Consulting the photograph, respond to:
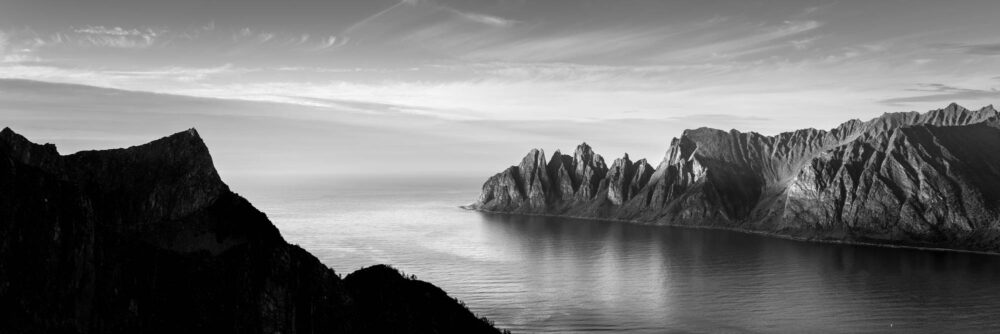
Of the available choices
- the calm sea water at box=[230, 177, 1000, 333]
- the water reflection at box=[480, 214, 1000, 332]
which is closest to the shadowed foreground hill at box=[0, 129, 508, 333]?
the calm sea water at box=[230, 177, 1000, 333]

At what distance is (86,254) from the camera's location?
56.9 m

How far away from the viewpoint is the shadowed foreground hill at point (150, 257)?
53750 millimetres

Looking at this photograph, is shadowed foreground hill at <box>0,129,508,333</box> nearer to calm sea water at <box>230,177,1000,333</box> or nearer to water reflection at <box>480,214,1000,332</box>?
calm sea water at <box>230,177,1000,333</box>

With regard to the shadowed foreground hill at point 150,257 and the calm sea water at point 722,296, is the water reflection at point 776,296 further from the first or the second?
the shadowed foreground hill at point 150,257

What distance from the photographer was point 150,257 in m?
67.0

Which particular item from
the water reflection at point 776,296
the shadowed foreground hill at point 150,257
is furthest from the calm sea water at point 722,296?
the shadowed foreground hill at point 150,257

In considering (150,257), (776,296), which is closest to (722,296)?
(776,296)

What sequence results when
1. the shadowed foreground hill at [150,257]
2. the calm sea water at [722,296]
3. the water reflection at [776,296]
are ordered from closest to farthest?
the shadowed foreground hill at [150,257] → the calm sea water at [722,296] → the water reflection at [776,296]

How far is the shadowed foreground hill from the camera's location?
53.8 m

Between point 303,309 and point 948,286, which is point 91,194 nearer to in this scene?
point 303,309

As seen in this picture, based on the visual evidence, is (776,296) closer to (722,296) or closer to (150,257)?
(722,296)

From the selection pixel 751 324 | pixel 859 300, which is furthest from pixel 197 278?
pixel 859 300

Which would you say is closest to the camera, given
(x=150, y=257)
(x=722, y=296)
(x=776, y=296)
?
(x=150, y=257)

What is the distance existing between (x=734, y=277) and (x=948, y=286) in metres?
47.7
